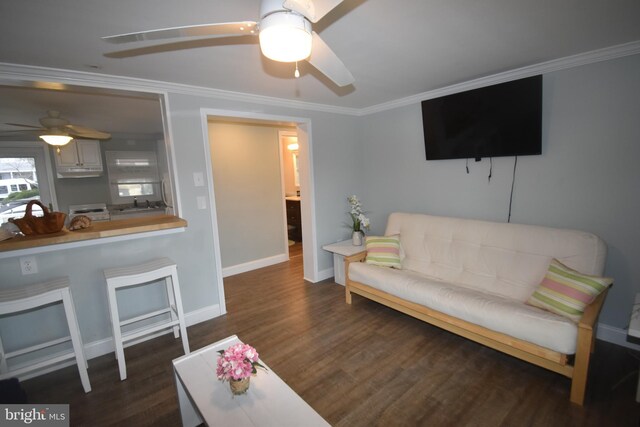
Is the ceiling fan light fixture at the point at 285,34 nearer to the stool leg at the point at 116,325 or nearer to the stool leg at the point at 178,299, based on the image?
the stool leg at the point at 178,299

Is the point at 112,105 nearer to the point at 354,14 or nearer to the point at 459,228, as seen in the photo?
the point at 354,14

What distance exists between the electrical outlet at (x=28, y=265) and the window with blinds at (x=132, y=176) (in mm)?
3423

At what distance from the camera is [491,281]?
253cm

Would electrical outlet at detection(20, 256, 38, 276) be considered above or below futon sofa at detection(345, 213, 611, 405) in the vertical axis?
above

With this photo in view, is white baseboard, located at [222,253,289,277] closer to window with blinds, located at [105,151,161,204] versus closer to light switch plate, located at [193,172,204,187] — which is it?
light switch plate, located at [193,172,204,187]

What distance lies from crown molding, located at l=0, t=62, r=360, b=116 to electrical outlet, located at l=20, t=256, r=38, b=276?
4.08 feet

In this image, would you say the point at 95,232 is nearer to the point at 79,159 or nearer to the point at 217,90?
the point at 217,90

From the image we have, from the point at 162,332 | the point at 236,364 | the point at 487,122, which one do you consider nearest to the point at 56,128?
the point at 162,332

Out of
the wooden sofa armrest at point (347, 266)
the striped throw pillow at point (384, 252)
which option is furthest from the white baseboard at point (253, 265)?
the striped throw pillow at point (384, 252)

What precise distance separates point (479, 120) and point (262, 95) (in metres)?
2.17

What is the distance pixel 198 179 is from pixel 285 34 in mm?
2020

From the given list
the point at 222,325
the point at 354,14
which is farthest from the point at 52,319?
the point at 354,14

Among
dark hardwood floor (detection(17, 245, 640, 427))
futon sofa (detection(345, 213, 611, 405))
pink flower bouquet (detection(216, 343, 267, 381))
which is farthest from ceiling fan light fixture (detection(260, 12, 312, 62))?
futon sofa (detection(345, 213, 611, 405))

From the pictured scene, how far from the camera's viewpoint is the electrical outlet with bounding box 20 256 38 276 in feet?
6.84
